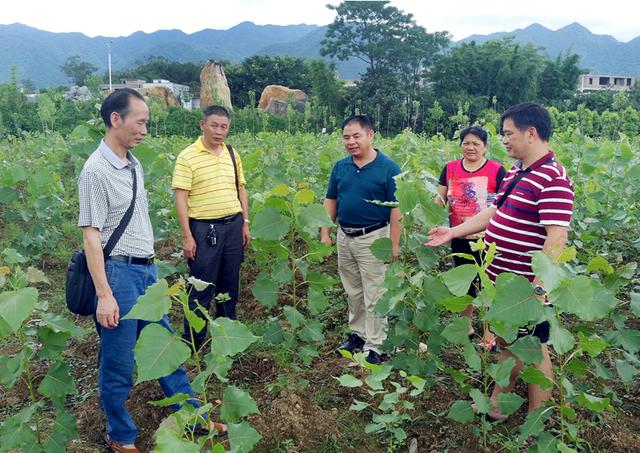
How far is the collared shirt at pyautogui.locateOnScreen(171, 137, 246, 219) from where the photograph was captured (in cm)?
340

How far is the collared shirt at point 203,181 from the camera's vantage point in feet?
11.2

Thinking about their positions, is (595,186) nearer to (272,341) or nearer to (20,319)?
(272,341)

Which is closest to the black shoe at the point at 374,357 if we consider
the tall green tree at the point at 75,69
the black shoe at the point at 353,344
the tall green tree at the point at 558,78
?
the black shoe at the point at 353,344

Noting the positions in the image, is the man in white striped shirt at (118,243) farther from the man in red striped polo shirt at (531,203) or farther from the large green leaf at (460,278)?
the man in red striped polo shirt at (531,203)

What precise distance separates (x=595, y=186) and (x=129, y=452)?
4.15 meters

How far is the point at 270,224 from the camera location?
285 centimetres

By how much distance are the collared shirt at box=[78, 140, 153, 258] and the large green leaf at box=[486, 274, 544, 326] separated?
1.60 metres

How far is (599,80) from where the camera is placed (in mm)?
66875

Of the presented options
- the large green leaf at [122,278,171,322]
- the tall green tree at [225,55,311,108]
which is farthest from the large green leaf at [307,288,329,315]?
the tall green tree at [225,55,311,108]

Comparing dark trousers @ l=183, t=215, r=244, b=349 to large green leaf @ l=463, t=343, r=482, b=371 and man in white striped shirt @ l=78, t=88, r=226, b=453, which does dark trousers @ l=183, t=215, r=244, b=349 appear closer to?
man in white striped shirt @ l=78, t=88, r=226, b=453

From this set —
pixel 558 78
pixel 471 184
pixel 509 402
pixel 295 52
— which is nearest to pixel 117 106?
pixel 509 402

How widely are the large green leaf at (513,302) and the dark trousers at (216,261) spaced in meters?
1.95

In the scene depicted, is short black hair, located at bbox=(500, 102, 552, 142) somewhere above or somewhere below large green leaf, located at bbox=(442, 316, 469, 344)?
above

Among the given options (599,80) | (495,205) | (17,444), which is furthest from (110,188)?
(599,80)
